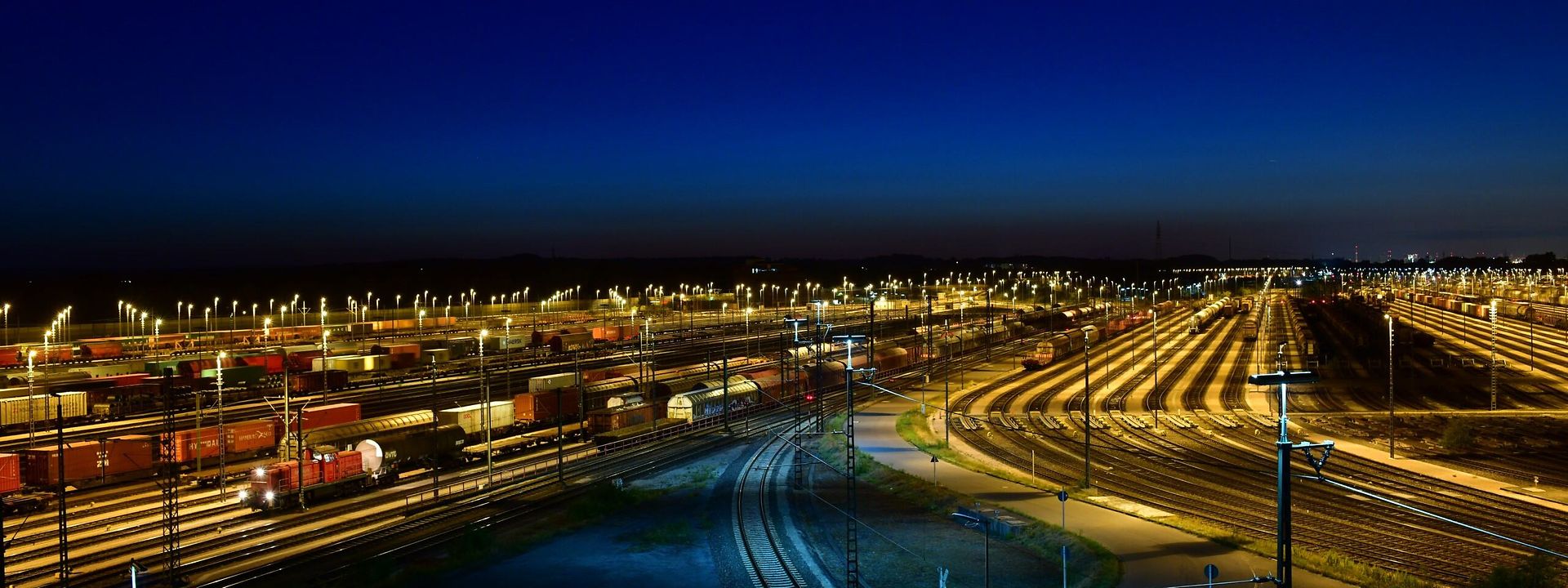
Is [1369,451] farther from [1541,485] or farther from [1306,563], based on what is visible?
[1306,563]

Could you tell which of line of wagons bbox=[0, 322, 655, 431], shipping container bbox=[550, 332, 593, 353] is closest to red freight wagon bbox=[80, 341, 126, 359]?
line of wagons bbox=[0, 322, 655, 431]

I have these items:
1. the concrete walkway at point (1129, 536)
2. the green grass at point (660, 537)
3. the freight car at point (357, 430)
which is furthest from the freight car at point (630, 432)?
the green grass at point (660, 537)

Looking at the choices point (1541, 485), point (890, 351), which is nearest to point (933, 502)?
point (1541, 485)

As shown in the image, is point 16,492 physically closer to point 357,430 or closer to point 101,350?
point 357,430

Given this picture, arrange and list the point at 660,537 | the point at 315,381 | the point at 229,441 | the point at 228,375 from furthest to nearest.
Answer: the point at 315,381 < the point at 228,375 < the point at 229,441 < the point at 660,537

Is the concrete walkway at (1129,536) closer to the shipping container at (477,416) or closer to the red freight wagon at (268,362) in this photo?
the shipping container at (477,416)

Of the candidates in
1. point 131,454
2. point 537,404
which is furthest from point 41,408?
point 537,404
